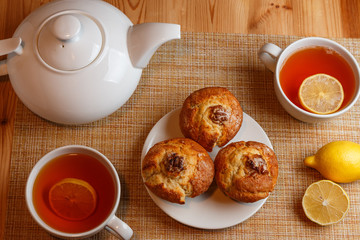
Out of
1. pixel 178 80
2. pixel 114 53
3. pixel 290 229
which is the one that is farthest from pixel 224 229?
pixel 114 53

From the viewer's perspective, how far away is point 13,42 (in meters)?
1.06

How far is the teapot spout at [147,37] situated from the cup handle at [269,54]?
269mm

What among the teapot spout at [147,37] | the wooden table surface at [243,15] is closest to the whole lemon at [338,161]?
the wooden table surface at [243,15]

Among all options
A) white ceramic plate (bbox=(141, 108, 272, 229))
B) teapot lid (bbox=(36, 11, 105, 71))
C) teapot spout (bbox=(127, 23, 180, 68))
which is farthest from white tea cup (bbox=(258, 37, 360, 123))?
teapot lid (bbox=(36, 11, 105, 71))

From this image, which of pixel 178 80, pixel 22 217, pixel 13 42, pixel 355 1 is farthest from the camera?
pixel 355 1

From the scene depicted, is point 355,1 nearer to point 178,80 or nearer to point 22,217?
point 178,80

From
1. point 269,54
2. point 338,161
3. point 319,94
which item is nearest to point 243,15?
point 269,54

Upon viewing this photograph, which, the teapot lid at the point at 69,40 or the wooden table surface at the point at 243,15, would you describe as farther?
the wooden table surface at the point at 243,15

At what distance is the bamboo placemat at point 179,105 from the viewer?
3.93 ft

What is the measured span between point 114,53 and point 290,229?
2.22ft

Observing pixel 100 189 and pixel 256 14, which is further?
pixel 256 14

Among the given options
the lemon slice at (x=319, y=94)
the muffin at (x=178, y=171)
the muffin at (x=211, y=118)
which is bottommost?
the muffin at (x=178, y=171)

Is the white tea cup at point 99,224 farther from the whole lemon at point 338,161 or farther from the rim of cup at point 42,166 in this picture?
the whole lemon at point 338,161

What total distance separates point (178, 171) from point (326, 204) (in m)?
0.43
